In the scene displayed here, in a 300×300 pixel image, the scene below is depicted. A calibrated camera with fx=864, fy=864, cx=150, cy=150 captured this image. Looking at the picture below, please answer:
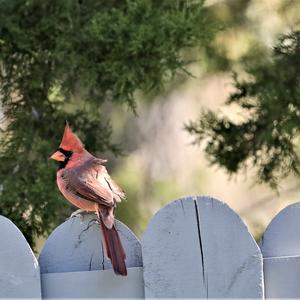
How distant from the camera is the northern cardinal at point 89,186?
72.1 inches

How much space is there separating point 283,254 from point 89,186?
521 mm

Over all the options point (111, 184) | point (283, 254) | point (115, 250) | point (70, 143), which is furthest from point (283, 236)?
point (70, 143)

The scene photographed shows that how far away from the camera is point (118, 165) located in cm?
500

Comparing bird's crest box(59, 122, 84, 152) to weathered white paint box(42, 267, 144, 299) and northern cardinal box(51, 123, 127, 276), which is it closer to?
northern cardinal box(51, 123, 127, 276)

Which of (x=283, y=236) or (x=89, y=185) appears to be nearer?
(x=283, y=236)

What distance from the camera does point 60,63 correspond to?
3318 millimetres

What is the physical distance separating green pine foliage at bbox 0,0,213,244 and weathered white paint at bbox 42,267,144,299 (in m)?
1.43

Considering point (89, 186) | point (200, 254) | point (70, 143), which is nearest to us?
point (200, 254)

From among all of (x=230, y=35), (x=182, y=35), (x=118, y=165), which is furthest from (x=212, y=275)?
(x=118, y=165)

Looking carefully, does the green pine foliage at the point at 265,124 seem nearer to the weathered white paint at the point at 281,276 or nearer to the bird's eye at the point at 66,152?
the bird's eye at the point at 66,152

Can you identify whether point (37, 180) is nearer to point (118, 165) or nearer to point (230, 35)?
point (230, 35)

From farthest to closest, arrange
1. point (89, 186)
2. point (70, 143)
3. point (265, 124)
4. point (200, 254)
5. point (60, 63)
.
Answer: point (265, 124) → point (60, 63) → point (70, 143) → point (89, 186) → point (200, 254)

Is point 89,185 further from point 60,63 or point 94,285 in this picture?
point 60,63

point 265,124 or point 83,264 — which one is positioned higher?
point 265,124
